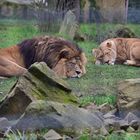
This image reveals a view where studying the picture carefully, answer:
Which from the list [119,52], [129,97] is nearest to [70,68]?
[129,97]

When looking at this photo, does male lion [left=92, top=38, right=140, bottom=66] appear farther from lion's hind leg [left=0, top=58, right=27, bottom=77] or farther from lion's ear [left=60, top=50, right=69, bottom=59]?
lion's hind leg [left=0, top=58, right=27, bottom=77]

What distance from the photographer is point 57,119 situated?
15.8ft

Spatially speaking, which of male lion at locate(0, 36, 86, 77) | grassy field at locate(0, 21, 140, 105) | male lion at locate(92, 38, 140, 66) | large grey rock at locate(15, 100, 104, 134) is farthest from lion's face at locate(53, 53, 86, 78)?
large grey rock at locate(15, 100, 104, 134)

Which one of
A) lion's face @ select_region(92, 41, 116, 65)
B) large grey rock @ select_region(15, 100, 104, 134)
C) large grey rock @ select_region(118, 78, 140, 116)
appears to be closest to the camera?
large grey rock @ select_region(15, 100, 104, 134)

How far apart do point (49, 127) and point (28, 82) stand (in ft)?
4.27

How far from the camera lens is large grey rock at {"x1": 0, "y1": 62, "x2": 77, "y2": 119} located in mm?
5697

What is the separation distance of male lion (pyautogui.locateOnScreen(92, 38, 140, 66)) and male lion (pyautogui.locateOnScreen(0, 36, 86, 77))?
7.41 feet

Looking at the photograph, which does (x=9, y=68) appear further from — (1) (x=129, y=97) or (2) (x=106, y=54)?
(2) (x=106, y=54)

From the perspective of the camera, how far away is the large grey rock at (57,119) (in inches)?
186

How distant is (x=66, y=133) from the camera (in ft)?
15.7

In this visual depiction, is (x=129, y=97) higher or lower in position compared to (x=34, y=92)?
lower

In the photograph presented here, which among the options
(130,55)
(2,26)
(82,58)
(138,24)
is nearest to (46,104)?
(82,58)

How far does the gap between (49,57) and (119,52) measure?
3.56 meters

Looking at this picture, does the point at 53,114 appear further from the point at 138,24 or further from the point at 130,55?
the point at 138,24
